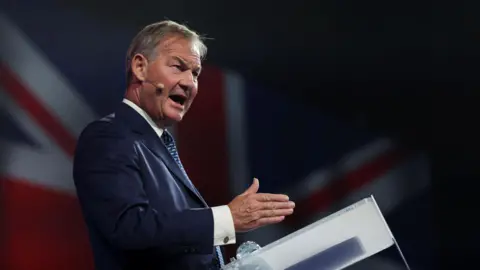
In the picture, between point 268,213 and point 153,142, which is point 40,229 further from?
point 268,213

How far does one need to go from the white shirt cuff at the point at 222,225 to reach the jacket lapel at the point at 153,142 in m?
0.13

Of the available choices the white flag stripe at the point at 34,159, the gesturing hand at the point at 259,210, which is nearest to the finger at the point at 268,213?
the gesturing hand at the point at 259,210

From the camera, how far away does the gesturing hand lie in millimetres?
983

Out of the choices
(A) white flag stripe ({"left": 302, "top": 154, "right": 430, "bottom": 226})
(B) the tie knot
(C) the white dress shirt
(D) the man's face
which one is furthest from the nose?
(A) white flag stripe ({"left": 302, "top": 154, "right": 430, "bottom": 226})

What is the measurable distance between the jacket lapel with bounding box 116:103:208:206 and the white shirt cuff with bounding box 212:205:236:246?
0.42 feet

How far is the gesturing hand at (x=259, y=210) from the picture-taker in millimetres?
983

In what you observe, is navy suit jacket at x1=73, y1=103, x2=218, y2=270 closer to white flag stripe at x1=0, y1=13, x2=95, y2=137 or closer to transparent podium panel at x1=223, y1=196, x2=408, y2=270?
transparent podium panel at x1=223, y1=196, x2=408, y2=270

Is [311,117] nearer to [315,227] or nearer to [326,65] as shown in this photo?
[326,65]

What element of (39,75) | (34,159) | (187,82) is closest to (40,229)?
(34,159)

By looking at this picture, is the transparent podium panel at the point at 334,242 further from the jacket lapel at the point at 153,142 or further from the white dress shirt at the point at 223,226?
the jacket lapel at the point at 153,142

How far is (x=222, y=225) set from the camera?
994 mm

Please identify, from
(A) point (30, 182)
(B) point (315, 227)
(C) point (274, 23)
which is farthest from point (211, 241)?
(C) point (274, 23)

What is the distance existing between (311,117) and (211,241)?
120 centimetres

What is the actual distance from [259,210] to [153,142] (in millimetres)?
249
